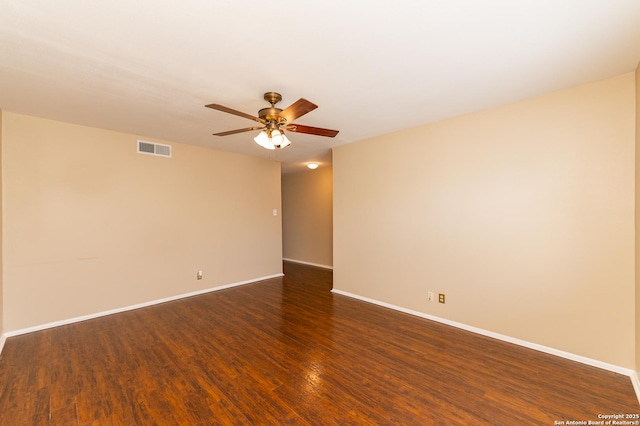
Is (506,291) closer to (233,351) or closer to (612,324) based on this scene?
(612,324)

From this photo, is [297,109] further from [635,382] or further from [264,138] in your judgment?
[635,382]

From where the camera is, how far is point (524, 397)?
1.92 m

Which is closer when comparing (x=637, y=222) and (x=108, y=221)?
(x=637, y=222)

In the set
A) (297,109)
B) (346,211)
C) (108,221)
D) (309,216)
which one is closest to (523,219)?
(346,211)

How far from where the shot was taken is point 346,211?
4387 mm

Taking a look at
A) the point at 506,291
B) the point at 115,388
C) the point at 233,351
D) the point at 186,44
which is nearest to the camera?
the point at 186,44

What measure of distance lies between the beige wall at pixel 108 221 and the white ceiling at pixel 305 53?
664 millimetres

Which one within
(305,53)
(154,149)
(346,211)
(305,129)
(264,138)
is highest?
(305,53)

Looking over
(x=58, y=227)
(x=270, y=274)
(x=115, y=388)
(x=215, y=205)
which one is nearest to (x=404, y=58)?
(x=115, y=388)

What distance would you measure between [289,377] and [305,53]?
100 inches

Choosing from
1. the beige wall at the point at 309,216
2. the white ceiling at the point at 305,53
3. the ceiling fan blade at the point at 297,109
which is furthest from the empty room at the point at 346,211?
the beige wall at the point at 309,216

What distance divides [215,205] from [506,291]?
4.44 metres

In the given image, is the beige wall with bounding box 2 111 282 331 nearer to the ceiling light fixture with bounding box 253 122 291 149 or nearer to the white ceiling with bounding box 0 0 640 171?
the white ceiling with bounding box 0 0 640 171

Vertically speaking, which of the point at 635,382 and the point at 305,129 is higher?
the point at 305,129
